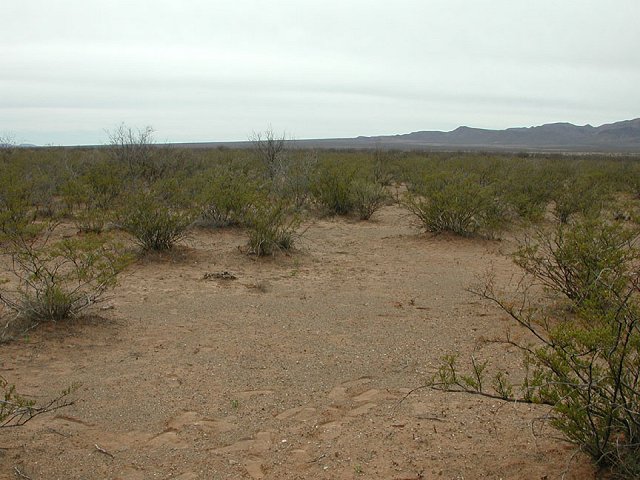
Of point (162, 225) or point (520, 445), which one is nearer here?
point (520, 445)

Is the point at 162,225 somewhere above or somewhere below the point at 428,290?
above

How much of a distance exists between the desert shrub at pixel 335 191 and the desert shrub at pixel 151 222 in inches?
238

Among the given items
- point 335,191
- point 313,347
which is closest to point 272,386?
point 313,347

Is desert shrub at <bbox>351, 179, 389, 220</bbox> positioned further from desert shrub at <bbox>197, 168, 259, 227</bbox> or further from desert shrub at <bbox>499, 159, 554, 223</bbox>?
desert shrub at <bbox>197, 168, 259, 227</bbox>

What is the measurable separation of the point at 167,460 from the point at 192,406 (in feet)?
2.62

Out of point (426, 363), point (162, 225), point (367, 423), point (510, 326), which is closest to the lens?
point (367, 423)

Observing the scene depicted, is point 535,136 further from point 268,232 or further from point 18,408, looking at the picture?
point 18,408

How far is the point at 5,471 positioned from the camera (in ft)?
12.1

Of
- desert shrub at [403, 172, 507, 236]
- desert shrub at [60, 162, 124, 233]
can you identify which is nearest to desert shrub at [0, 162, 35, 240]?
desert shrub at [60, 162, 124, 233]

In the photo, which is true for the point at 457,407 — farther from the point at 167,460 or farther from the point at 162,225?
the point at 162,225

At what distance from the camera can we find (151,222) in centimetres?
995

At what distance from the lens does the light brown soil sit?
3846mm

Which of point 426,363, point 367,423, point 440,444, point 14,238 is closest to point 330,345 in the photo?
point 426,363

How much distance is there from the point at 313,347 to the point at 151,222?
4.98 metres
